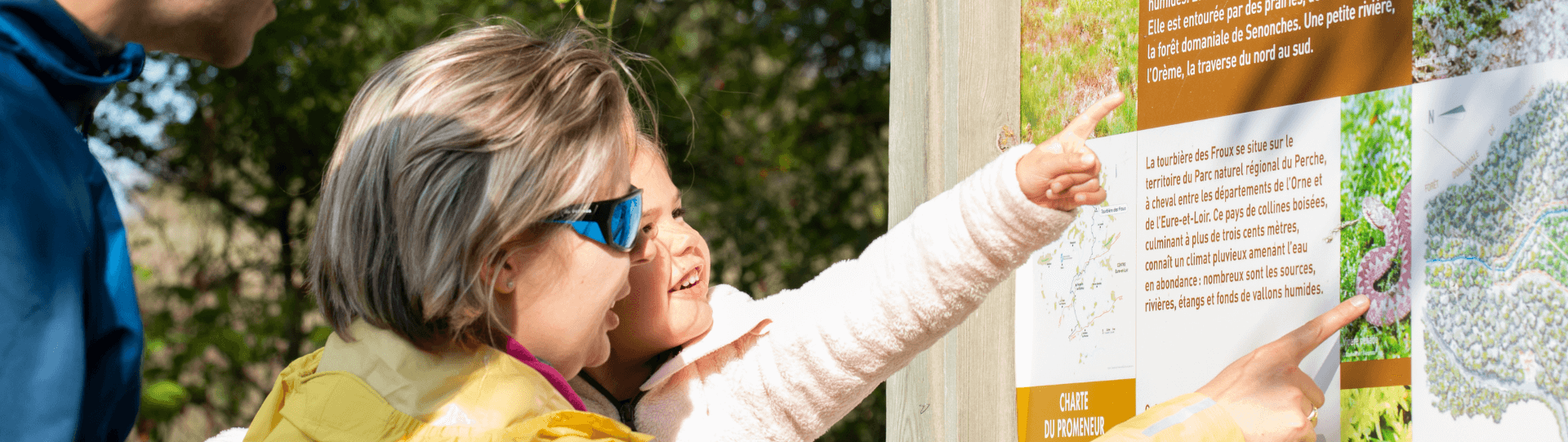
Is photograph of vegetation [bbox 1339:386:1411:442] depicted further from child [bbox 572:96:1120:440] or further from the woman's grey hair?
the woman's grey hair

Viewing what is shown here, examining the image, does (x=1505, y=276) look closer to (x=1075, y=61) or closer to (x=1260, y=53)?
(x=1260, y=53)

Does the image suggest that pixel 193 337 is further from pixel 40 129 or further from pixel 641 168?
pixel 40 129

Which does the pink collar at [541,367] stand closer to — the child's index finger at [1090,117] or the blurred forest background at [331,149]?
the child's index finger at [1090,117]

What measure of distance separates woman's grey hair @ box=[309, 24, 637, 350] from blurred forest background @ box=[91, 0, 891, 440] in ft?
10.6

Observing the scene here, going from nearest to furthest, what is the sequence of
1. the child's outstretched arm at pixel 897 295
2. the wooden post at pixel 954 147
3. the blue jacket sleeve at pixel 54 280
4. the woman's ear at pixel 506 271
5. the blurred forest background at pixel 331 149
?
the blue jacket sleeve at pixel 54 280, the woman's ear at pixel 506 271, the child's outstretched arm at pixel 897 295, the wooden post at pixel 954 147, the blurred forest background at pixel 331 149

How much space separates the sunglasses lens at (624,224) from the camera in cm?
146

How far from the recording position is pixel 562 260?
4.73ft

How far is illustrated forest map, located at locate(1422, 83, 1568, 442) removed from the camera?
130 cm

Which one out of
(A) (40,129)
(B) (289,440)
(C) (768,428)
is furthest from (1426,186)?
(A) (40,129)

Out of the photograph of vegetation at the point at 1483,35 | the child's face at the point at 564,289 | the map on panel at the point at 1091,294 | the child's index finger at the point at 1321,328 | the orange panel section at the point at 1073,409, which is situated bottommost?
the orange panel section at the point at 1073,409

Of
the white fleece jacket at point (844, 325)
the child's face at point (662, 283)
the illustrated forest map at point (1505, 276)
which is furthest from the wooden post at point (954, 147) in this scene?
the illustrated forest map at point (1505, 276)

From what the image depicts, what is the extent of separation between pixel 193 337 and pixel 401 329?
3.96 m

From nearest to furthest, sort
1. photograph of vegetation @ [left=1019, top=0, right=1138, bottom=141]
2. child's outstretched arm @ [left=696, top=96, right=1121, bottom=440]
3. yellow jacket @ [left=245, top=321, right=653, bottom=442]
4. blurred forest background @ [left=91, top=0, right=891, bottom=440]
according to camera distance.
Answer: yellow jacket @ [left=245, top=321, right=653, bottom=442] < child's outstretched arm @ [left=696, top=96, right=1121, bottom=440] < photograph of vegetation @ [left=1019, top=0, right=1138, bottom=141] < blurred forest background @ [left=91, top=0, right=891, bottom=440]

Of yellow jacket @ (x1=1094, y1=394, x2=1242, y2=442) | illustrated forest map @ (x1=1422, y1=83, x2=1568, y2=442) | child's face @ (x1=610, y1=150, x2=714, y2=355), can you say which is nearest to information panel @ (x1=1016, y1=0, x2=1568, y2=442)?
illustrated forest map @ (x1=1422, y1=83, x2=1568, y2=442)
